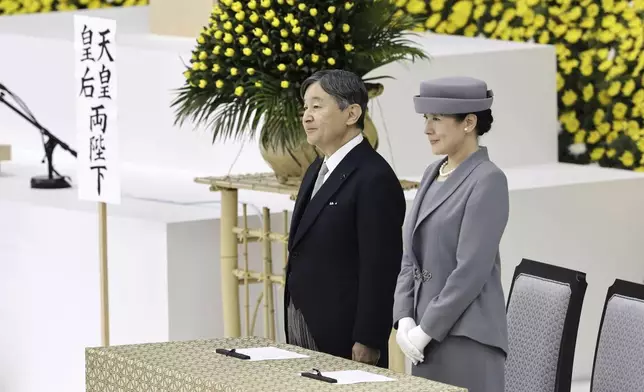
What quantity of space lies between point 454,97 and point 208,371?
832 millimetres

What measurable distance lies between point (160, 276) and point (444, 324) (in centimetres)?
201

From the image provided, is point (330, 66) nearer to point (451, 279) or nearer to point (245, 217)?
point (245, 217)

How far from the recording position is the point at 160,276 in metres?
5.27

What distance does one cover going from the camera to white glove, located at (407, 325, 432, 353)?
345 centimetres

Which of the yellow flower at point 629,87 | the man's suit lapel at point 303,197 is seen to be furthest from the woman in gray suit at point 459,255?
the yellow flower at point 629,87

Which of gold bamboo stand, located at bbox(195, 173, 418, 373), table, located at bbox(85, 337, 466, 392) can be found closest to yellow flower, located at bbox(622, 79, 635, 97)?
gold bamboo stand, located at bbox(195, 173, 418, 373)

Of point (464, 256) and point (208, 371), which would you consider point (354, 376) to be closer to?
point (208, 371)

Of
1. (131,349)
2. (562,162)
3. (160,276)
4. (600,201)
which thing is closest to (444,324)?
(131,349)

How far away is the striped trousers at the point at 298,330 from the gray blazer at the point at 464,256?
1.23 ft

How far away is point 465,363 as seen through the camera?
11.3 feet

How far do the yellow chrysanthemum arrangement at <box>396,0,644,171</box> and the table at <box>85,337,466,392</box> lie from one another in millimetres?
3434

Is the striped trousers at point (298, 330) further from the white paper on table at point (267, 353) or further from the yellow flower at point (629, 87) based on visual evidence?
the yellow flower at point (629, 87)

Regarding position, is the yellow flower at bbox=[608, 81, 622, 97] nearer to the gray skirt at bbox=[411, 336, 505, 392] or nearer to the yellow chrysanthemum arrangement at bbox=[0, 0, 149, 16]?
the gray skirt at bbox=[411, 336, 505, 392]

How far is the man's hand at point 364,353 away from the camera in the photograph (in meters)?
3.70
